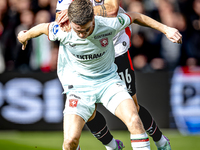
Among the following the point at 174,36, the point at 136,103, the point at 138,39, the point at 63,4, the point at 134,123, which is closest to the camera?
the point at 134,123

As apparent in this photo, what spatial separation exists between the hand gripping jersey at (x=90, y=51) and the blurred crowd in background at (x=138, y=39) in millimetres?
3994

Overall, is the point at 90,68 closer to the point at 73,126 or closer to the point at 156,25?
the point at 73,126

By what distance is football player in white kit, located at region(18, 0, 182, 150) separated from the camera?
448 cm

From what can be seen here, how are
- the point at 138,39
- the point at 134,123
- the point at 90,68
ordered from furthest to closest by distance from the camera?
the point at 138,39
the point at 90,68
the point at 134,123

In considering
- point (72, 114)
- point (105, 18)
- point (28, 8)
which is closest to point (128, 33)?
point (105, 18)

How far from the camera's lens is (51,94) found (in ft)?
28.3

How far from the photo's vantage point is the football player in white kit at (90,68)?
4477mm

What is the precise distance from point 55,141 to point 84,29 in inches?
163

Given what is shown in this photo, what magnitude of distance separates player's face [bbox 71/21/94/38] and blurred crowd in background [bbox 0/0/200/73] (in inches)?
182

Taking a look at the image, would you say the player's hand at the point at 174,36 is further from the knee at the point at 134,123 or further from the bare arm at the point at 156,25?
the knee at the point at 134,123

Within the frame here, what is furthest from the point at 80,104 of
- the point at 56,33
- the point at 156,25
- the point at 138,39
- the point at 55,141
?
the point at 138,39

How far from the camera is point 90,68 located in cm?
500

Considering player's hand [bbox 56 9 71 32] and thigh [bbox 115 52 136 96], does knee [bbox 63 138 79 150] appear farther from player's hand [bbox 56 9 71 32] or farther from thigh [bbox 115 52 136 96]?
thigh [bbox 115 52 136 96]

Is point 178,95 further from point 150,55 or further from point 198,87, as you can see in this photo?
point 150,55
